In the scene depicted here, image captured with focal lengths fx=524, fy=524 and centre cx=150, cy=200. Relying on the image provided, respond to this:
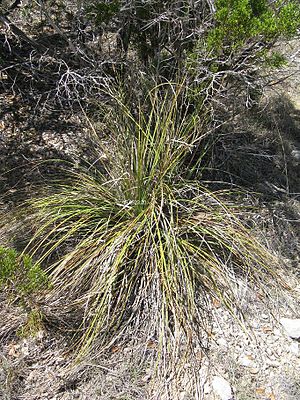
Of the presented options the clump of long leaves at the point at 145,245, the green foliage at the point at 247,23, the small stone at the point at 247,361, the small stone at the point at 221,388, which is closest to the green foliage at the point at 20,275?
the clump of long leaves at the point at 145,245

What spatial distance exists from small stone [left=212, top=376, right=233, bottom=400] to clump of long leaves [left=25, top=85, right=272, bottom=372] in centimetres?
26

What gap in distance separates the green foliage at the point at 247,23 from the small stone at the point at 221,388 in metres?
1.99

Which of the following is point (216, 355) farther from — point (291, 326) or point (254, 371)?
point (291, 326)

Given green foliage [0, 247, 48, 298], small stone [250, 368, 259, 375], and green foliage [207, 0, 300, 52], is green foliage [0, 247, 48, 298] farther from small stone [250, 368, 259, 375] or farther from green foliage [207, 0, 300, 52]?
green foliage [207, 0, 300, 52]

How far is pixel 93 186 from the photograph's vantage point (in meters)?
3.46

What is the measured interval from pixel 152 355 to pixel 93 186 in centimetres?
116

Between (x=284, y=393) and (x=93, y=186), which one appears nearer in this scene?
(x=284, y=393)

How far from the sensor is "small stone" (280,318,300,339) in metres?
3.13

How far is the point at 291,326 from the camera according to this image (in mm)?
3168

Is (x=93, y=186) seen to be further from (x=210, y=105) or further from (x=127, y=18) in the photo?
(x=127, y=18)

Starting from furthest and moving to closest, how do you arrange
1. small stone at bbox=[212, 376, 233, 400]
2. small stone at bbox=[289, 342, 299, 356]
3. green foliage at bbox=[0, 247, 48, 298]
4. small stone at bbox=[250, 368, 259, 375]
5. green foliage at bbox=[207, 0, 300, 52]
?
green foliage at bbox=[207, 0, 300, 52]
small stone at bbox=[289, 342, 299, 356]
small stone at bbox=[250, 368, 259, 375]
small stone at bbox=[212, 376, 233, 400]
green foliage at bbox=[0, 247, 48, 298]

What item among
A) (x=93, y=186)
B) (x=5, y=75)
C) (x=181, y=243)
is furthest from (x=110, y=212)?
(x=5, y=75)

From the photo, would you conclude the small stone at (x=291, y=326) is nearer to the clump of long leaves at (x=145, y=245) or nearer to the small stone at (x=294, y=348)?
the small stone at (x=294, y=348)

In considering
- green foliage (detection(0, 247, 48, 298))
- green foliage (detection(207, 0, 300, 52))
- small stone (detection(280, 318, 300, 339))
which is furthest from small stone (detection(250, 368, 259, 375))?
green foliage (detection(207, 0, 300, 52))
